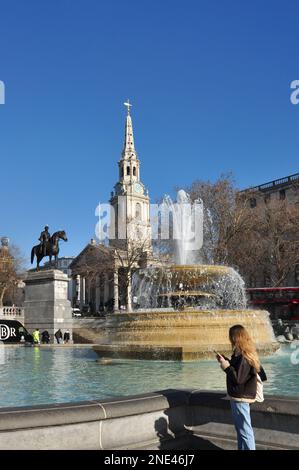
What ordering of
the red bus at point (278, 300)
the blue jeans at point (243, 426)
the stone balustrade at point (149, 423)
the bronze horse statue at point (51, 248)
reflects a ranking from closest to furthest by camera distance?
the stone balustrade at point (149, 423), the blue jeans at point (243, 426), the bronze horse statue at point (51, 248), the red bus at point (278, 300)

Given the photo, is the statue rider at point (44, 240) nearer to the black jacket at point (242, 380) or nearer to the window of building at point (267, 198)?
the black jacket at point (242, 380)

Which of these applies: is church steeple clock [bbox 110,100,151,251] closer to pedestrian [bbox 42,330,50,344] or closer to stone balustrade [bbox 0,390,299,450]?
pedestrian [bbox 42,330,50,344]

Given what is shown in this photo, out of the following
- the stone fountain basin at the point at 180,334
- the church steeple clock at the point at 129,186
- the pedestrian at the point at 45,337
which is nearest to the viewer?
the stone fountain basin at the point at 180,334

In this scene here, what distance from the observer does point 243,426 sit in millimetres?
4609

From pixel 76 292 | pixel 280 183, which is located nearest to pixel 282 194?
pixel 280 183

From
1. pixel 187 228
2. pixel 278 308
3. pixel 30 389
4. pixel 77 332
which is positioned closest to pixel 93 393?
pixel 30 389

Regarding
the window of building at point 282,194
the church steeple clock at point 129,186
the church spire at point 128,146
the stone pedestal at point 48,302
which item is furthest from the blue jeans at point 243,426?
the church spire at point 128,146

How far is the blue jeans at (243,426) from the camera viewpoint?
459cm

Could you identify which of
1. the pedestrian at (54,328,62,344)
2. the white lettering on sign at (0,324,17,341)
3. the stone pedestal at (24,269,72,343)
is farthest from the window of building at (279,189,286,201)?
the white lettering on sign at (0,324,17,341)

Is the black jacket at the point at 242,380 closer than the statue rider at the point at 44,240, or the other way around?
the black jacket at the point at 242,380

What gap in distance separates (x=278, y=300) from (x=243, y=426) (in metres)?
38.3

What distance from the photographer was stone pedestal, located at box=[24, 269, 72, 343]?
34750 mm

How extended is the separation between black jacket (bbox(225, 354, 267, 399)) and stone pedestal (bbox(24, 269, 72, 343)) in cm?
3086

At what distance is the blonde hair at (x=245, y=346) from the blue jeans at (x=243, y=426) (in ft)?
1.16
